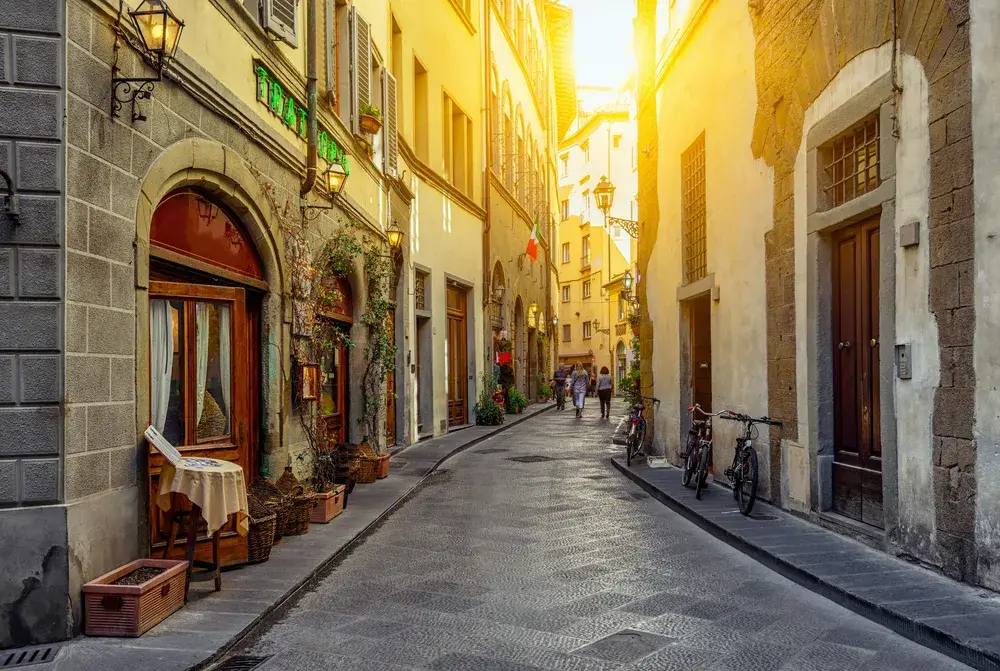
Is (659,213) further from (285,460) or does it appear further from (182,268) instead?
(182,268)

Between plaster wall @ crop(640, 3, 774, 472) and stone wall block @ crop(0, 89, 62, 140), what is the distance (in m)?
6.51

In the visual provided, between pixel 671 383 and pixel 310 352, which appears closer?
pixel 310 352

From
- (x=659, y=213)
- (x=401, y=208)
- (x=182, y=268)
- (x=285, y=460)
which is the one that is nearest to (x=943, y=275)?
(x=182, y=268)

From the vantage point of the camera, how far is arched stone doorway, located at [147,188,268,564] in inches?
254

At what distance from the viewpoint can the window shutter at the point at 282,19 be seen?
823cm

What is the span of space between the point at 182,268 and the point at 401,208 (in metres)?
8.78

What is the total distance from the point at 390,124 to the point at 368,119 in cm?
198

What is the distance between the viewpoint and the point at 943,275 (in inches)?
229

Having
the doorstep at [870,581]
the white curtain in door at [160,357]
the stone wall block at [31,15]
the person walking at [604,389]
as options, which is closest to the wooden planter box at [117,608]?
the white curtain in door at [160,357]

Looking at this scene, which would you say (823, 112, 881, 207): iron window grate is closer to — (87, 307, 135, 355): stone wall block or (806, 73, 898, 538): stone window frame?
(806, 73, 898, 538): stone window frame

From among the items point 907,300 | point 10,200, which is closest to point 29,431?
point 10,200

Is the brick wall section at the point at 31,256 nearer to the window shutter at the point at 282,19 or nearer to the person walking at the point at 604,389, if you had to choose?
the window shutter at the point at 282,19

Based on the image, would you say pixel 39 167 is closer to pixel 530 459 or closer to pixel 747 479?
pixel 747 479

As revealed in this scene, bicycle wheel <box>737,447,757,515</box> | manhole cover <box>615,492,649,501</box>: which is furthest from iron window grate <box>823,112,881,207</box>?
manhole cover <box>615,492,649,501</box>
